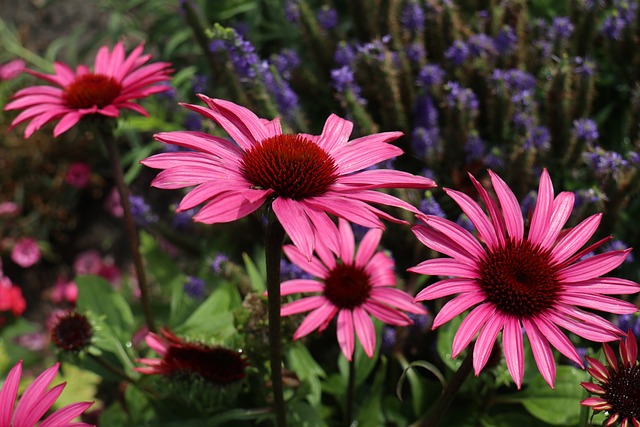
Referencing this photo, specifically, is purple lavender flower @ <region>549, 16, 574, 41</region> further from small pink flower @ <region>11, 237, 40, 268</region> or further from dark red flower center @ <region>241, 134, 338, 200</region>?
small pink flower @ <region>11, 237, 40, 268</region>

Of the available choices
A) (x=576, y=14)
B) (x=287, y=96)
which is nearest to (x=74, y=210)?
(x=287, y=96)

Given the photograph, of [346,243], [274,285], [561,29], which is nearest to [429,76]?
[561,29]

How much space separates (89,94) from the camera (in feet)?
5.27

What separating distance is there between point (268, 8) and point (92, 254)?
1542 millimetres

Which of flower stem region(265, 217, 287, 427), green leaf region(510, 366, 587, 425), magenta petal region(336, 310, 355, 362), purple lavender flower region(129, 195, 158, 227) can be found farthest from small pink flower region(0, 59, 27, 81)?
green leaf region(510, 366, 587, 425)

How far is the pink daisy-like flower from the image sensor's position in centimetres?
155

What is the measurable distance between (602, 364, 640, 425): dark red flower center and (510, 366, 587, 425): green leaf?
1.56ft

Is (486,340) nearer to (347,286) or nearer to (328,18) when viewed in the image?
(347,286)

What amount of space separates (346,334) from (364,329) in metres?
0.04

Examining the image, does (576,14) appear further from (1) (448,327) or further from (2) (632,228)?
(1) (448,327)

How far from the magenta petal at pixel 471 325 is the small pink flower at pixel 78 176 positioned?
2.72 meters

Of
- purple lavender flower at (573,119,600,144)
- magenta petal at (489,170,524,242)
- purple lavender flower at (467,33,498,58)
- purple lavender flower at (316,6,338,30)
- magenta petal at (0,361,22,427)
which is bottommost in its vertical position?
magenta petal at (0,361,22,427)

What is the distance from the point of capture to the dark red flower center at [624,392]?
1.15m

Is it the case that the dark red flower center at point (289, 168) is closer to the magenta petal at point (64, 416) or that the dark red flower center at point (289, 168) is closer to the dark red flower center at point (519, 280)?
the dark red flower center at point (519, 280)
